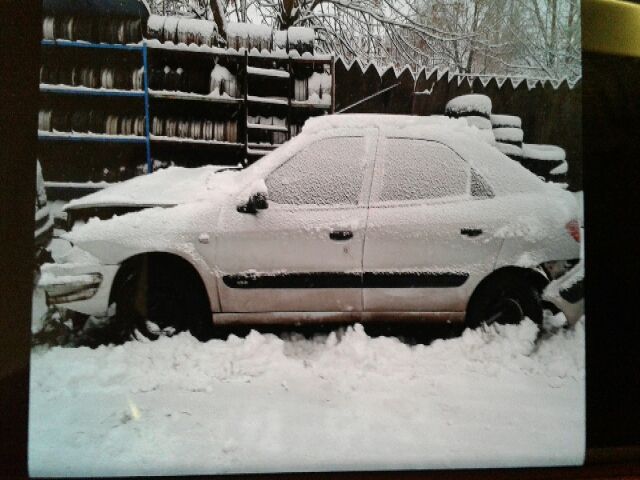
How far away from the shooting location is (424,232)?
8.03ft

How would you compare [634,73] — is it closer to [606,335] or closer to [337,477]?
[606,335]

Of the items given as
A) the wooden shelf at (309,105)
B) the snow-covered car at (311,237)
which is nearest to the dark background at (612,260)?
the snow-covered car at (311,237)

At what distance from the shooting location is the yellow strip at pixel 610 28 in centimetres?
267

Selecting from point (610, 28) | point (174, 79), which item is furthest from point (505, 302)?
point (174, 79)

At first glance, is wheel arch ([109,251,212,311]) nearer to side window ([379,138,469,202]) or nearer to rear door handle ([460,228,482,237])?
side window ([379,138,469,202])

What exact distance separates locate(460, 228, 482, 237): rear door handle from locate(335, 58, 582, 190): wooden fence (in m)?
0.66

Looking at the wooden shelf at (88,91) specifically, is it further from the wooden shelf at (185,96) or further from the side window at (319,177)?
the side window at (319,177)

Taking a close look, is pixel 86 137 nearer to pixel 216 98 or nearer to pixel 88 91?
pixel 88 91

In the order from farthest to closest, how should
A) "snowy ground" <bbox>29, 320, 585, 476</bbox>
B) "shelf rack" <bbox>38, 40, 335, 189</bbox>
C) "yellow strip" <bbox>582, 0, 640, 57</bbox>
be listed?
Answer: 1. "yellow strip" <bbox>582, 0, 640, 57</bbox>
2. "shelf rack" <bbox>38, 40, 335, 189</bbox>
3. "snowy ground" <bbox>29, 320, 585, 476</bbox>

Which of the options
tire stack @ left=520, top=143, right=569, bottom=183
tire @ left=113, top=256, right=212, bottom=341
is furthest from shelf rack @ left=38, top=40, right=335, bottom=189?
tire stack @ left=520, top=143, right=569, bottom=183

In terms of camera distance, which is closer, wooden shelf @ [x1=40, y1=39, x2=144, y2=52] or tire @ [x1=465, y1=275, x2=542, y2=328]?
wooden shelf @ [x1=40, y1=39, x2=144, y2=52]

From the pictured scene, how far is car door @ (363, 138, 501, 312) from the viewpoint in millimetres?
2447

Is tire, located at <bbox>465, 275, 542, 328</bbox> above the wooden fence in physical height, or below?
below

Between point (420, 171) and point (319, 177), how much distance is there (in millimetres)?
571
